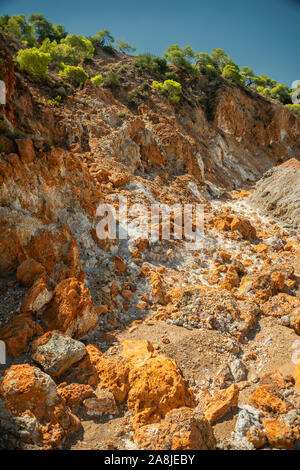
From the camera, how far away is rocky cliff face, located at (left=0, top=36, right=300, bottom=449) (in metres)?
4.43

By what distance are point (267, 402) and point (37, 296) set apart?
550 centimetres

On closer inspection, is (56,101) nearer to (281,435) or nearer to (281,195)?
(281,195)

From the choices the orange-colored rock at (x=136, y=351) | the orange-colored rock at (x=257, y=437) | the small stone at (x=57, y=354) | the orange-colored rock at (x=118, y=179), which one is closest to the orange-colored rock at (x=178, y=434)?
the orange-colored rock at (x=257, y=437)

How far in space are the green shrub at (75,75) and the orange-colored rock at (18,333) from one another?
18406mm

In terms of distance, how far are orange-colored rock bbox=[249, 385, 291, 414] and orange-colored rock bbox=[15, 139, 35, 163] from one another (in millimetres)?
8622

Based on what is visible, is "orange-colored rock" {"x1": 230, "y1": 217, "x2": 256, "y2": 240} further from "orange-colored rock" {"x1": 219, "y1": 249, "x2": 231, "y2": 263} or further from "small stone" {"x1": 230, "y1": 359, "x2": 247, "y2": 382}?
"small stone" {"x1": 230, "y1": 359, "x2": 247, "y2": 382}

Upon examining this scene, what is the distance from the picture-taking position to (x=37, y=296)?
6121 millimetres

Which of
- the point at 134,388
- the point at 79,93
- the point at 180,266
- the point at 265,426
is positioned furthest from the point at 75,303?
the point at 79,93

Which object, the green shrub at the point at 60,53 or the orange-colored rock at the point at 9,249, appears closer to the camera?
the orange-colored rock at the point at 9,249

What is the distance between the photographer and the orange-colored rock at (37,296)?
5988 millimetres

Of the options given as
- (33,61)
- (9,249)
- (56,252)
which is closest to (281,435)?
(56,252)

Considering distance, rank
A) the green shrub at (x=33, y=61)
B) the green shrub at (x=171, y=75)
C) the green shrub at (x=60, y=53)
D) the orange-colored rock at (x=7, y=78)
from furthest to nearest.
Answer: the green shrub at (x=171, y=75), the green shrub at (x=60, y=53), the green shrub at (x=33, y=61), the orange-colored rock at (x=7, y=78)

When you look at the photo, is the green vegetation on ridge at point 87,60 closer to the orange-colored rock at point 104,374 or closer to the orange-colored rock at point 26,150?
the orange-colored rock at point 26,150
